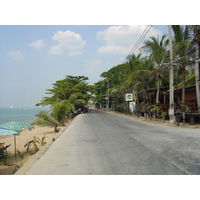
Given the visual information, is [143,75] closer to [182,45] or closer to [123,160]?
[182,45]

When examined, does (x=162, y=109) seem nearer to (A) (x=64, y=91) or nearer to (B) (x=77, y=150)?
(B) (x=77, y=150)

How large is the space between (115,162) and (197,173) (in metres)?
2.08

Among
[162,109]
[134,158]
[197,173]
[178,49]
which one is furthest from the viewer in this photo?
[162,109]

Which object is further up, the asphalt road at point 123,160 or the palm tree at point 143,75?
the palm tree at point 143,75

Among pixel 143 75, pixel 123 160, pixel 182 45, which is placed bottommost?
pixel 123 160

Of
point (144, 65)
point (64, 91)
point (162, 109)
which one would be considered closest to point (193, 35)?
point (162, 109)

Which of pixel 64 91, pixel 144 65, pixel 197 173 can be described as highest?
pixel 144 65

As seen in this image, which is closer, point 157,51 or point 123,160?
point 123,160

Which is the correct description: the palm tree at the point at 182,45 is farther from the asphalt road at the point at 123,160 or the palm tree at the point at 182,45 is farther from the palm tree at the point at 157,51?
the asphalt road at the point at 123,160

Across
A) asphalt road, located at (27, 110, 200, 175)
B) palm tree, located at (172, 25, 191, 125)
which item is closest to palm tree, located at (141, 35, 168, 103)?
palm tree, located at (172, 25, 191, 125)

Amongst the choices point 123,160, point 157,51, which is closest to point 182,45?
point 157,51

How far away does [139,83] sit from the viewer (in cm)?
2803

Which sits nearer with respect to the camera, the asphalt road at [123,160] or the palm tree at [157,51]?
the asphalt road at [123,160]

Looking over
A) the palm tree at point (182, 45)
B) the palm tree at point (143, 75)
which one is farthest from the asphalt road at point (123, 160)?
the palm tree at point (143, 75)
